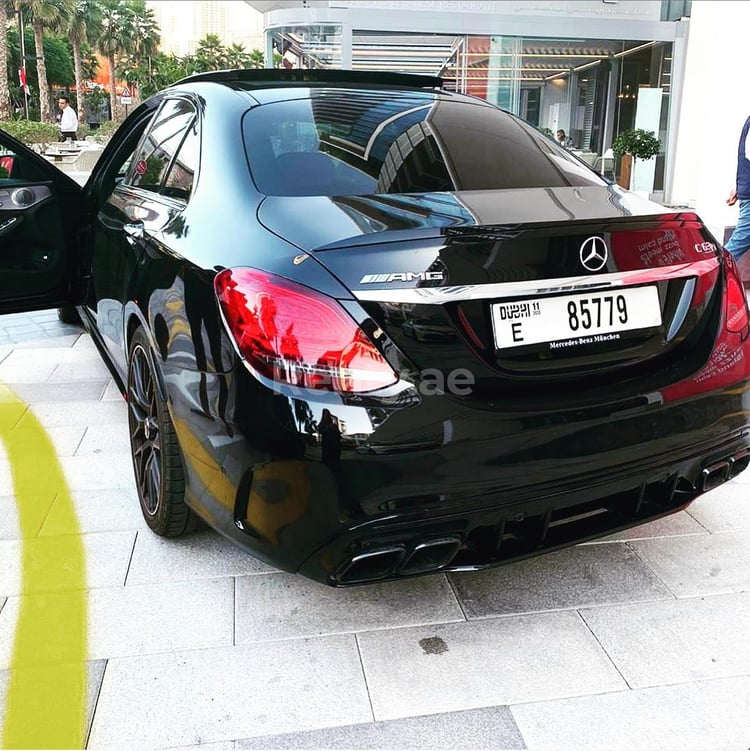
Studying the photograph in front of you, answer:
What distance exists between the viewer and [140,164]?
11.6ft

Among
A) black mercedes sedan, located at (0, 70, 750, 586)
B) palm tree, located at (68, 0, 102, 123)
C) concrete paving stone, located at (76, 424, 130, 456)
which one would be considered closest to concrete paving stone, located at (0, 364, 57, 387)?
concrete paving stone, located at (76, 424, 130, 456)

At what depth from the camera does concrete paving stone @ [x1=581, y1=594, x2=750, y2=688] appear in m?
2.24

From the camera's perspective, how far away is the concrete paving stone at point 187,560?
9.02ft

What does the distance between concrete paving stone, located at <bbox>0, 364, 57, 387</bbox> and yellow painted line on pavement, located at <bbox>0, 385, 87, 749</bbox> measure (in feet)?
4.05

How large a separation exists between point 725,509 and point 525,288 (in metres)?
1.69

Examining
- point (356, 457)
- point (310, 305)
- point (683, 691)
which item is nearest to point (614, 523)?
point (683, 691)

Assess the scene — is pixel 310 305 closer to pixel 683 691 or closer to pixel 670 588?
pixel 683 691

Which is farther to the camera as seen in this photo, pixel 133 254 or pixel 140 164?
pixel 140 164

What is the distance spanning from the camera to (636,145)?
49.7 feet

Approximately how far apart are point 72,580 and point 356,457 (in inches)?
51.9

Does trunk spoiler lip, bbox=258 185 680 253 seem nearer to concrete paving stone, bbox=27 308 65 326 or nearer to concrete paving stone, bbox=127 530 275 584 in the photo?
concrete paving stone, bbox=127 530 275 584

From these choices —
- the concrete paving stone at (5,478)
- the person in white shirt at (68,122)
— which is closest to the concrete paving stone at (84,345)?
the concrete paving stone at (5,478)

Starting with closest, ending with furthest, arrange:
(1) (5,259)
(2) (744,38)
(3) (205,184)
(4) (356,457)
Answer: (4) (356,457) < (3) (205,184) < (1) (5,259) < (2) (744,38)

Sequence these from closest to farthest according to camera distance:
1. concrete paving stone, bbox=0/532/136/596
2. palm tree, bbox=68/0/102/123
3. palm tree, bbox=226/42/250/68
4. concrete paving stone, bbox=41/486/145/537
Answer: concrete paving stone, bbox=0/532/136/596 < concrete paving stone, bbox=41/486/145/537 < palm tree, bbox=68/0/102/123 < palm tree, bbox=226/42/250/68
